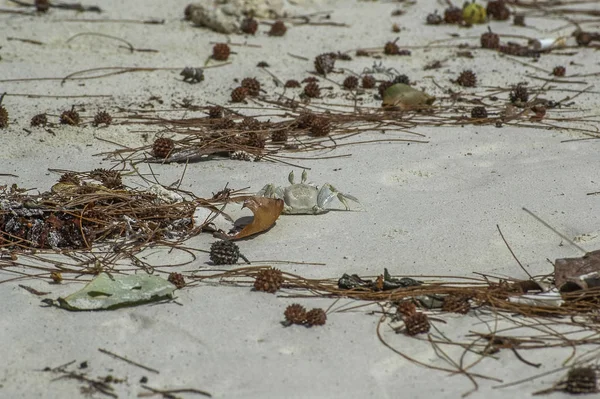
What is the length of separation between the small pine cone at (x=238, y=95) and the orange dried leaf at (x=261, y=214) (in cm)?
164

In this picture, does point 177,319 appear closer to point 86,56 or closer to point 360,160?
point 360,160

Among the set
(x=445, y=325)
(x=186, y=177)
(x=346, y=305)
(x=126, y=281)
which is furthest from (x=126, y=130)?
(x=445, y=325)

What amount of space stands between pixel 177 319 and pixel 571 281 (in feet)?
4.91

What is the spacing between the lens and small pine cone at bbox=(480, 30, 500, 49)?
248 inches

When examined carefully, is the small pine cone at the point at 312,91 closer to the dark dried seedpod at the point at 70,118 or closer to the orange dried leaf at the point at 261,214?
the dark dried seedpod at the point at 70,118

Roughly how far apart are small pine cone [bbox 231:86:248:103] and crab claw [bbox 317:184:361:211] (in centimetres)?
147

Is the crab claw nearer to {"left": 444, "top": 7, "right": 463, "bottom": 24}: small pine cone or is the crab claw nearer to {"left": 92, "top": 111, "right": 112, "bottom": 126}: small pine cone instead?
{"left": 92, "top": 111, "right": 112, "bottom": 126}: small pine cone

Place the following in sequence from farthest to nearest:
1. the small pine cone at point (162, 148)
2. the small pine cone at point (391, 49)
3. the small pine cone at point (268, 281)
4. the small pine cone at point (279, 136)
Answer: the small pine cone at point (391, 49), the small pine cone at point (279, 136), the small pine cone at point (162, 148), the small pine cone at point (268, 281)

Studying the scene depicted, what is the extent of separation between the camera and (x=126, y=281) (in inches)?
127

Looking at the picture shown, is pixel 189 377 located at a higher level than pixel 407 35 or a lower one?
lower

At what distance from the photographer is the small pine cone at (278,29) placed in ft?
21.4

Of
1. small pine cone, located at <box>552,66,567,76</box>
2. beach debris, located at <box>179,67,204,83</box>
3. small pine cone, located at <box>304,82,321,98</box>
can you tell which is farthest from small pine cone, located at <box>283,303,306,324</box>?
small pine cone, located at <box>552,66,567,76</box>

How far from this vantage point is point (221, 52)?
6.00 meters

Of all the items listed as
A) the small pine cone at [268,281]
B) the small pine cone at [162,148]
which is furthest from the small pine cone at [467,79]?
the small pine cone at [268,281]
